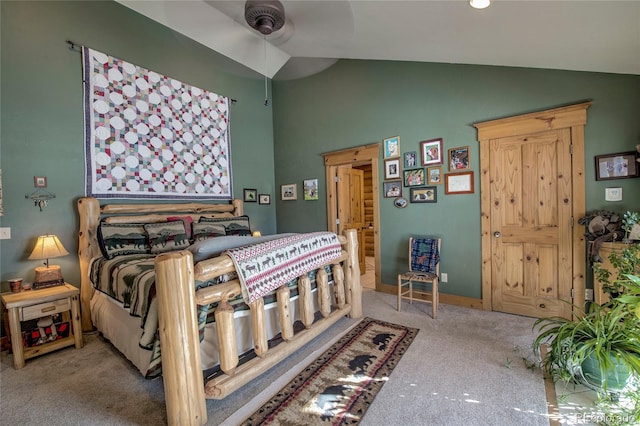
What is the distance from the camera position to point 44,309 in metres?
2.35

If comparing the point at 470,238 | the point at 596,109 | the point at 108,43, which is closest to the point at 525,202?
the point at 470,238

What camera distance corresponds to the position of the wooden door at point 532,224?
108 inches

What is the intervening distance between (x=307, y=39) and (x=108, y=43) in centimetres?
234

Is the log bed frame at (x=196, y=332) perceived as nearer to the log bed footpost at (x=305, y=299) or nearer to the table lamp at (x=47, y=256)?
the log bed footpost at (x=305, y=299)

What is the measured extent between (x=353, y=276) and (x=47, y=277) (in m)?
2.94

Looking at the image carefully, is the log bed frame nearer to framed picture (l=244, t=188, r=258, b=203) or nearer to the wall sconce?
the wall sconce

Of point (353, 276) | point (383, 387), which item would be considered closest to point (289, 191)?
point (353, 276)

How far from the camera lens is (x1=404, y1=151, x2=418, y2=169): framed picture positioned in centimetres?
360

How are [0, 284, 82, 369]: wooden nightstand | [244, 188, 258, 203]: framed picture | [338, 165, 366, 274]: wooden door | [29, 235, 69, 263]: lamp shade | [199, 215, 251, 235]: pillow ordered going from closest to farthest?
[0, 284, 82, 369]: wooden nightstand
[29, 235, 69, 263]: lamp shade
[199, 215, 251, 235]: pillow
[338, 165, 366, 274]: wooden door
[244, 188, 258, 203]: framed picture

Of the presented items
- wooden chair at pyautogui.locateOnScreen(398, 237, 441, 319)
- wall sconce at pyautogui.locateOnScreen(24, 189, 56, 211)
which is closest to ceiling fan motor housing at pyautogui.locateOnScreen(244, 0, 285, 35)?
wall sconce at pyautogui.locateOnScreen(24, 189, 56, 211)

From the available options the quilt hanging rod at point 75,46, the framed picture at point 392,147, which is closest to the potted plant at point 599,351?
the framed picture at point 392,147

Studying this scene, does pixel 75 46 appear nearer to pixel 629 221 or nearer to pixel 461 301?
pixel 461 301

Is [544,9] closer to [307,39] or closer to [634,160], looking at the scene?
[634,160]

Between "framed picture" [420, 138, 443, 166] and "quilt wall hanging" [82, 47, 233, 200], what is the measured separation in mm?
2963
